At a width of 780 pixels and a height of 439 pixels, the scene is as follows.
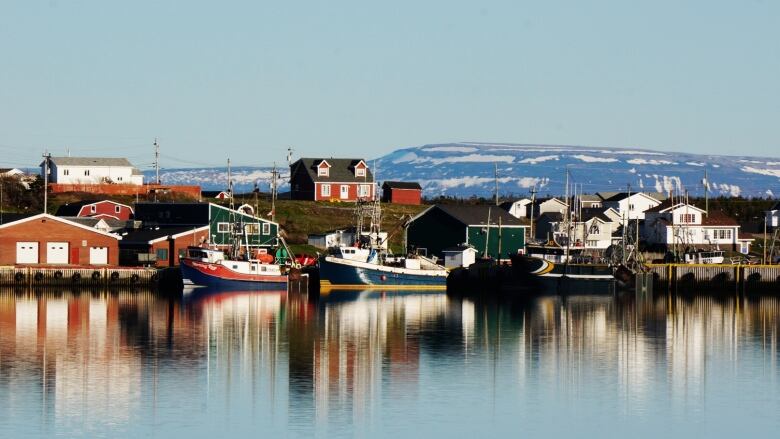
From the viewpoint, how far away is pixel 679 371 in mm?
46469

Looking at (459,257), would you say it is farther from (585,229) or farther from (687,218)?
(687,218)

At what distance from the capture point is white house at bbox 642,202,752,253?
102 metres

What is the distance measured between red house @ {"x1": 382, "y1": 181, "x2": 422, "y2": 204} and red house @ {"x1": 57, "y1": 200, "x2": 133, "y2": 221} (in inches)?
1088

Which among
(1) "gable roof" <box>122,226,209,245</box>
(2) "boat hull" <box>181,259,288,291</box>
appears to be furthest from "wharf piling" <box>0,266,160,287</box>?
(1) "gable roof" <box>122,226,209,245</box>

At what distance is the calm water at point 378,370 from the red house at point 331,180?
5045 cm

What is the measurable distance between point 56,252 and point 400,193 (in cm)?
4571

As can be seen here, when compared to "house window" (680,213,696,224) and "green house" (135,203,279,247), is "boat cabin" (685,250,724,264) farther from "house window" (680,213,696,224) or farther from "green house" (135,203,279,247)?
"green house" (135,203,279,247)

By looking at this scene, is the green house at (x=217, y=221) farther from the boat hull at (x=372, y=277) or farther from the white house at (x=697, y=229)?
the white house at (x=697, y=229)

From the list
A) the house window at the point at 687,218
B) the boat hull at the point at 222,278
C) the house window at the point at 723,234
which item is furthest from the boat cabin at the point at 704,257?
Result: the boat hull at the point at 222,278

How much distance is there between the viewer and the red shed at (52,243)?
79312 mm

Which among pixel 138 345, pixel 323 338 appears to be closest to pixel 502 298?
pixel 323 338

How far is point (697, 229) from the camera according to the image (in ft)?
335

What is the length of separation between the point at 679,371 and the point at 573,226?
48.4 metres

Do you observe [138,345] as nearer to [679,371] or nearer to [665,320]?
[679,371]
